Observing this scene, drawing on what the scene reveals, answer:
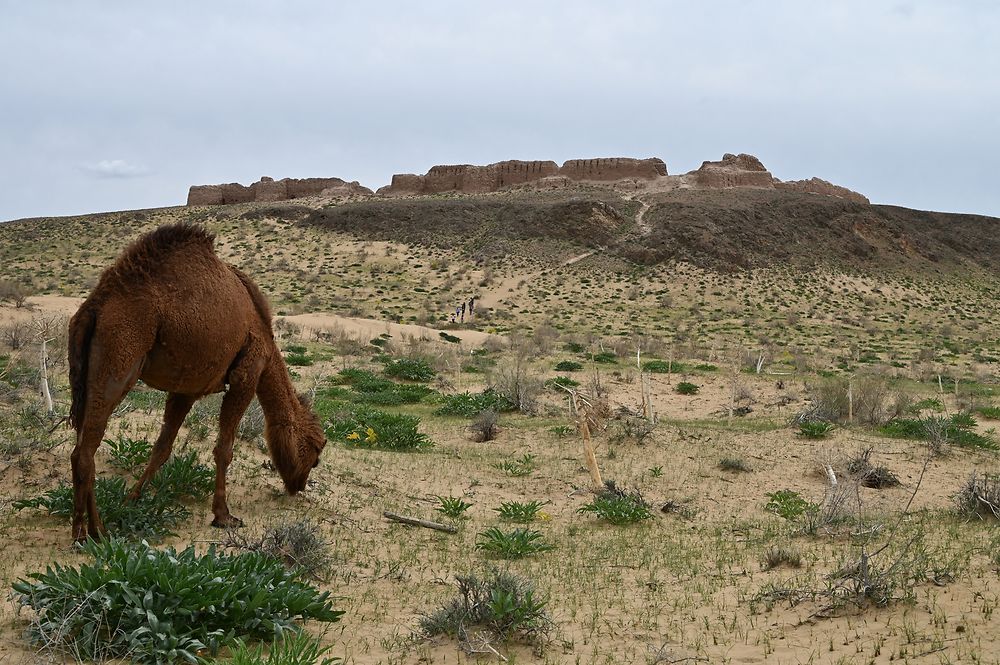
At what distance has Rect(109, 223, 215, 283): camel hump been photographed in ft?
17.4

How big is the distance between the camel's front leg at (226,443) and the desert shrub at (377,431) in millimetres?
4677

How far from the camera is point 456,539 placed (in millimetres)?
6887

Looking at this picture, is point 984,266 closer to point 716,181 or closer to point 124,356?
point 716,181

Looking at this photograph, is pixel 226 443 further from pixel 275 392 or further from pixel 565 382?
pixel 565 382

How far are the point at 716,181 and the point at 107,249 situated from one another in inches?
2050

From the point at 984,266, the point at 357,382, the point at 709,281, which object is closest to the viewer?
the point at 357,382

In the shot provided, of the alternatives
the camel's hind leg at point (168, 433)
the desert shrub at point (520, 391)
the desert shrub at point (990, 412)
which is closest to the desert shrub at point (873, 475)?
the desert shrub at point (520, 391)

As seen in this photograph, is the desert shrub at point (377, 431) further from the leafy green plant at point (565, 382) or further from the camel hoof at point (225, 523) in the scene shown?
the leafy green plant at point (565, 382)

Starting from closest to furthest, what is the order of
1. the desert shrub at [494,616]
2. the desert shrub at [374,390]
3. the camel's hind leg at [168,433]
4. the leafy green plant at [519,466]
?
1. the desert shrub at [494,616]
2. the camel's hind leg at [168,433]
3. the leafy green plant at [519,466]
4. the desert shrub at [374,390]

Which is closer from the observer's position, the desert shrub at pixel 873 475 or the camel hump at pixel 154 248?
the camel hump at pixel 154 248

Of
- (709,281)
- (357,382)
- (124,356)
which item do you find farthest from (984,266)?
(124,356)

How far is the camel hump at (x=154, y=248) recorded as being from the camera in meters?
5.31

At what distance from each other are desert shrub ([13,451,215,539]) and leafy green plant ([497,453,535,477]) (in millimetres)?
4438

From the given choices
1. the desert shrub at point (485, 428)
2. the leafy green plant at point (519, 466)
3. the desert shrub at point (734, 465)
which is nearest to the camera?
the leafy green plant at point (519, 466)
